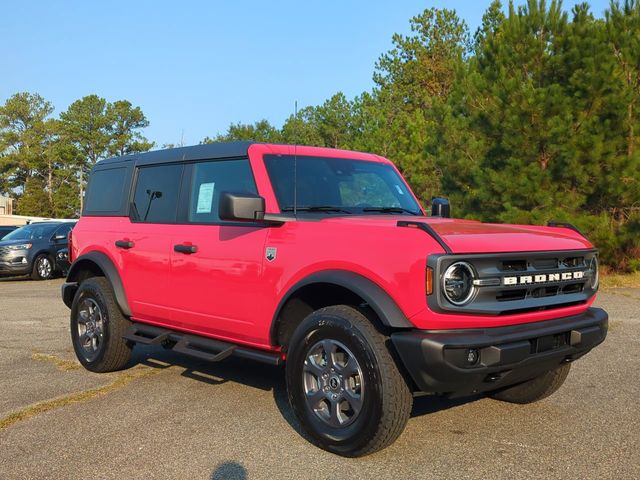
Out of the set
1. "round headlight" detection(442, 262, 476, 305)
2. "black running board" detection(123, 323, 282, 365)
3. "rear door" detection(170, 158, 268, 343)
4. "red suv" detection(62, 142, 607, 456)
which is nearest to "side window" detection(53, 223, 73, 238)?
"red suv" detection(62, 142, 607, 456)

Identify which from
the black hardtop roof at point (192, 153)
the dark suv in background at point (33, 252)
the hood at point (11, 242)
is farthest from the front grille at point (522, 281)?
the hood at point (11, 242)

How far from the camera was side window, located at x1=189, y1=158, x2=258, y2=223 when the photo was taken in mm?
5130

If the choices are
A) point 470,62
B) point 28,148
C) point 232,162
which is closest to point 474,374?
point 232,162

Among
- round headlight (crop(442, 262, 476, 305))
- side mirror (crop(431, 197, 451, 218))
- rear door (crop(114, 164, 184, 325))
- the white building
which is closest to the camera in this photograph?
round headlight (crop(442, 262, 476, 305))

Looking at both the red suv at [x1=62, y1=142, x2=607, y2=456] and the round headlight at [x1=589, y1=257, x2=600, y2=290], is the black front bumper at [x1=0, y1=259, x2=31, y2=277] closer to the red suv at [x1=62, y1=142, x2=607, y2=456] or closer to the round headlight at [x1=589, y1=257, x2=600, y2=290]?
the red suv at [x1=62, y1=142, x2=607, y2=456]

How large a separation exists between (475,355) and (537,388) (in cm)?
161

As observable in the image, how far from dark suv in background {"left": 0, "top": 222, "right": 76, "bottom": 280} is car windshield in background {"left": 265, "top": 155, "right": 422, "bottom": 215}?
44.1 ft

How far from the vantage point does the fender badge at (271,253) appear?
4570 millimetres

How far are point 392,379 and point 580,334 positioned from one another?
1.28m

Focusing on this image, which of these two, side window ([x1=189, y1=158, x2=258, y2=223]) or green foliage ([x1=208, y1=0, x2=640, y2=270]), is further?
green foliage ([x1=208, y1=0, x2=640, y2=270])

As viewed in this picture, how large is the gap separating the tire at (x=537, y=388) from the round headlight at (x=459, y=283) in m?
1.55

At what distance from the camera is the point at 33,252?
17.8 m

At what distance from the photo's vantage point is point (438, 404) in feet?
16.9

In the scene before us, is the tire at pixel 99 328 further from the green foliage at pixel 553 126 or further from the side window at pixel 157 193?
the green foliage at pixel 553 126
